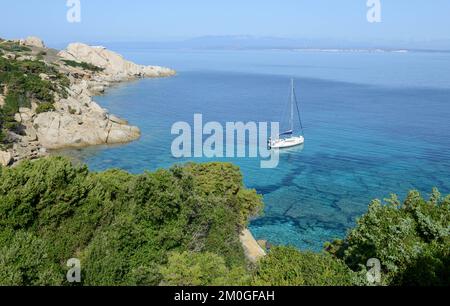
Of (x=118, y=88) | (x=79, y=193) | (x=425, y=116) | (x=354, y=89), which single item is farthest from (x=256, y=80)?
(x=79, y=193)

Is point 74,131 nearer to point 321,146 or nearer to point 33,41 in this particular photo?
point 321,146

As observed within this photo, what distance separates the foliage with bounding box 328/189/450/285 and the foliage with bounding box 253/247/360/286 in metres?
1.28

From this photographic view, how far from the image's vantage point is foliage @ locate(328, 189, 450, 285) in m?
11.4

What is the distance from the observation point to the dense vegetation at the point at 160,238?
11.6m

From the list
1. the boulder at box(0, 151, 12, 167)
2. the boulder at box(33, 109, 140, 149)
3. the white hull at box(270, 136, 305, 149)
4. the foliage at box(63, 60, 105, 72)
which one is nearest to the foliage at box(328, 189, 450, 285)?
the boulder at box(0, 151, 12, 167)

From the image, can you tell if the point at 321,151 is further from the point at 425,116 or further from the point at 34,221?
the point at 34,221

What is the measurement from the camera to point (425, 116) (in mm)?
64188

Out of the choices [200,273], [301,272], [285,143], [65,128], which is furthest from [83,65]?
[301,272]

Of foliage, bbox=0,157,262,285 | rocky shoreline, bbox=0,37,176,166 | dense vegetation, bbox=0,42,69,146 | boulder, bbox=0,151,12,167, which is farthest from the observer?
dense vegetation, bbox=0,42,69,146

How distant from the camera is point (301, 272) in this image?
11508 mm

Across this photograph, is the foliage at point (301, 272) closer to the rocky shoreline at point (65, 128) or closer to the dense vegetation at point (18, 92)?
the rocky shoreline at point (65, 128)

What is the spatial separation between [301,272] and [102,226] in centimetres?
794

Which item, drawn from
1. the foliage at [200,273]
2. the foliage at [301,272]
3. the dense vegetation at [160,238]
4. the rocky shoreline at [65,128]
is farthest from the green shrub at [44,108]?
the foliage at [301,272]

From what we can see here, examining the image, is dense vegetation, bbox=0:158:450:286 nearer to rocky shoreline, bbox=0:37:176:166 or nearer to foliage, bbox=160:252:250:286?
foliage, bbox=160:252:250:286
